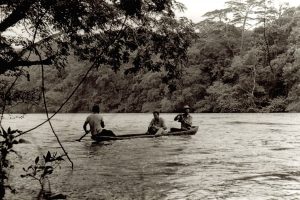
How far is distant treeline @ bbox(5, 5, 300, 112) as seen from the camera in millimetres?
53156

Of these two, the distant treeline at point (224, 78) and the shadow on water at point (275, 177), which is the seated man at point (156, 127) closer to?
the shadow on water at point (275, 177)

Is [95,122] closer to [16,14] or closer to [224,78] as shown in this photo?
[16,14]

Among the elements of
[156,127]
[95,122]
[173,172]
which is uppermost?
[95,122]

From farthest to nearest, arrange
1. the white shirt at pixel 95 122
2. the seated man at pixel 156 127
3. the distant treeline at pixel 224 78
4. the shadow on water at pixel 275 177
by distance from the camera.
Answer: the distant treeline at pixel 224 78 → the seated man at pixel 156 127 → the white shirt at pixel 95 122 → the shadow on water at pixel 275 177

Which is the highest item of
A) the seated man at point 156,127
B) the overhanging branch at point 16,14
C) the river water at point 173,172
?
the overhanging branch at point 16,14

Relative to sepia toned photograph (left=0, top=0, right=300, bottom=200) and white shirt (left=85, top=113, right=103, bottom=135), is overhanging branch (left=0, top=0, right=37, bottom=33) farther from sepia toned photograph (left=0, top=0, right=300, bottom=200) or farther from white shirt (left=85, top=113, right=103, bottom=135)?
white shirt (left=85, top=113, right=103, bottom=135)

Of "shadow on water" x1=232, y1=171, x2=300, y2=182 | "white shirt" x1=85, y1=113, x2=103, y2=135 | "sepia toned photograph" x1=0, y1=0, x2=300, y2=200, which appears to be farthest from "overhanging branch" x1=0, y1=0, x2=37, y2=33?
"white shirt" x1=85, y1=113, x2=103, y2=135

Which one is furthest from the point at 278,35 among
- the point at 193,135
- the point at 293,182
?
the point at 293,182

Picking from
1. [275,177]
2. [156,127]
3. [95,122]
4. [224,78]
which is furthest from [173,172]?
[224,78]

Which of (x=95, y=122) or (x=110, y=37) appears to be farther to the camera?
(x=95, y=122)

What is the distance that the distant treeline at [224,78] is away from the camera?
174 feet

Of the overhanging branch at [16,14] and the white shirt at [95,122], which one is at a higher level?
the overhanging branch at [16,14]

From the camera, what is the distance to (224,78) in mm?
59281

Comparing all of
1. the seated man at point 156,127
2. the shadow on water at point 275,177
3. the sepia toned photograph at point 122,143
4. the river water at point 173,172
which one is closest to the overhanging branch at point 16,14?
the sepia toned photograph at point 122,143
